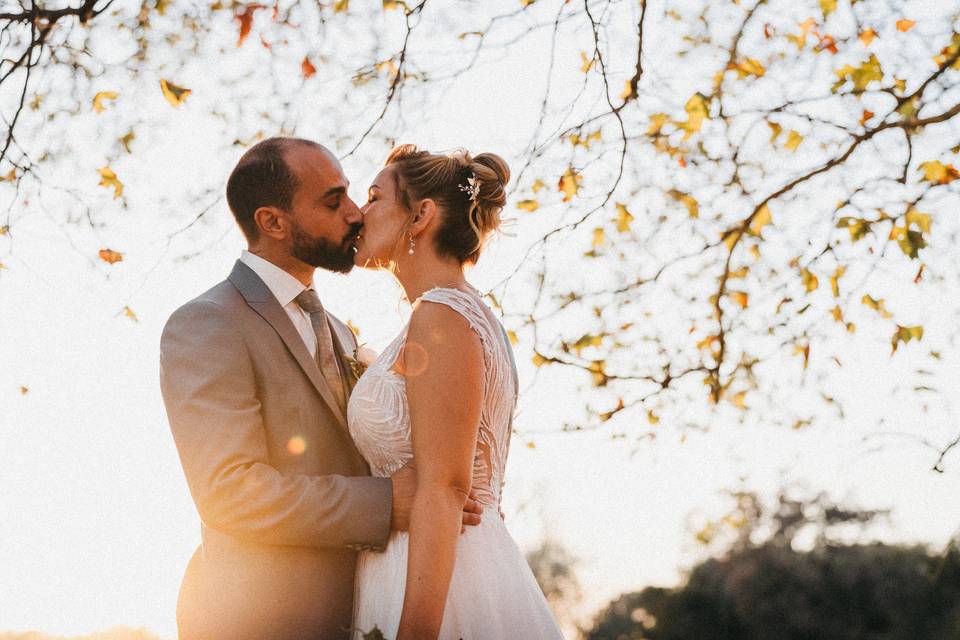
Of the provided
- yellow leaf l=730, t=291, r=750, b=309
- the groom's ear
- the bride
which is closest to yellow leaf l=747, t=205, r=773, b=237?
yellow leaf l=730, t=291, r=750, b=309

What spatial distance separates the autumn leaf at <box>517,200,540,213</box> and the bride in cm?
186

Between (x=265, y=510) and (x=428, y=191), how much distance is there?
→ 48.2 inches

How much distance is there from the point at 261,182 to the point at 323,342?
736 mm

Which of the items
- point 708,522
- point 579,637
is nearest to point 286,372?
point 708,522

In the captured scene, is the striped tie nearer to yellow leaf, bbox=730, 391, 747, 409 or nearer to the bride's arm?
the bride's arm

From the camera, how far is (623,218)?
19.0ft

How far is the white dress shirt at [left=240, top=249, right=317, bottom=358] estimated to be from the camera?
339 centimetres

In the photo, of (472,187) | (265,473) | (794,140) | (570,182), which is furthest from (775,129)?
(265,473)

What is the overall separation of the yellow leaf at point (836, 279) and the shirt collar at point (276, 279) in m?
3.27

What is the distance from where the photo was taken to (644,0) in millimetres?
4523

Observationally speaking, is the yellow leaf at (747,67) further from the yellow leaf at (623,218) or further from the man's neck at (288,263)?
the man's neck at (288,263)

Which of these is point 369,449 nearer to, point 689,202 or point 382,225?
point 382,225

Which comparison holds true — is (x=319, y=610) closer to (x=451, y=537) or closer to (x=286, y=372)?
(x=451, y=537)

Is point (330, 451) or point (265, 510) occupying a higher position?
point (330, 451)
